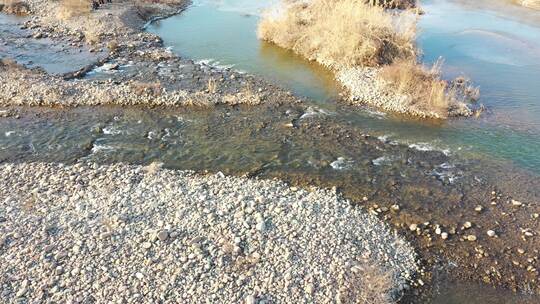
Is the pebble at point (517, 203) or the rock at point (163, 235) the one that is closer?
the rock at point (163, 235)

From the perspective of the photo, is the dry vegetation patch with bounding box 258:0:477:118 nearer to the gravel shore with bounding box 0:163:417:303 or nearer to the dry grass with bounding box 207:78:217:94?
the dry grass with bounding box 207:78:217:94

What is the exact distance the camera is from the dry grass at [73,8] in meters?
26.7

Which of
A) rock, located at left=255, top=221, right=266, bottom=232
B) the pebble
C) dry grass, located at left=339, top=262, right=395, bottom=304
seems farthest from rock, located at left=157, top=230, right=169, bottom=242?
the pebble

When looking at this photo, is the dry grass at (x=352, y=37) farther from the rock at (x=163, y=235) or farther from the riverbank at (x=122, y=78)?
the rock at (x=163, y=235)

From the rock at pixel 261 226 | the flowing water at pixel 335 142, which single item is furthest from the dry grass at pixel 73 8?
the rock at pixel 261 226

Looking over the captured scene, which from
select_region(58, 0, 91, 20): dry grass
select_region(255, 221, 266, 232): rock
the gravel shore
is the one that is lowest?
the gravel shore

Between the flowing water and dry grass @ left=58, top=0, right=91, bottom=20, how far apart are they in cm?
1163

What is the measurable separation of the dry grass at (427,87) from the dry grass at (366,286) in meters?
9.29

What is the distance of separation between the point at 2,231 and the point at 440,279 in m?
10.0

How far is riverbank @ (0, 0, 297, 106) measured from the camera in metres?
17.5

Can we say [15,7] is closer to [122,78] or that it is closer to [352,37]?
[122,78]

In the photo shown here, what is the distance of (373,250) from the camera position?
1063 cm

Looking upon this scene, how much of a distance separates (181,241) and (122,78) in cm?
1128

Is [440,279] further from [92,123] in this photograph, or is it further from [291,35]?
[291,35]
